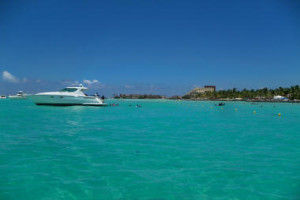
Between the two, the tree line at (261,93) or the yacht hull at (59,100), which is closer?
the yacht hull at (59,100)

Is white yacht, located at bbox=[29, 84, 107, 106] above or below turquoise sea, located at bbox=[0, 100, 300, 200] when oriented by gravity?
above

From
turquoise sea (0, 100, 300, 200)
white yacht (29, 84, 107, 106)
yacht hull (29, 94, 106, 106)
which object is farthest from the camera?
yacht hull (29, 94, 106, 106)

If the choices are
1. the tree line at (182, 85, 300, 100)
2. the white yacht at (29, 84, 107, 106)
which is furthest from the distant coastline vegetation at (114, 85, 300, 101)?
the white yacht at (29, 84, 107, 106)

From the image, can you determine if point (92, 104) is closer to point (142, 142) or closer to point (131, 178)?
point (142, 142)

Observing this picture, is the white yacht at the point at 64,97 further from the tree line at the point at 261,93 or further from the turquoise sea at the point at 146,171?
the tree line at the point at 261,93

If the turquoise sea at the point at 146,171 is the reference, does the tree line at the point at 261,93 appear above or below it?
above

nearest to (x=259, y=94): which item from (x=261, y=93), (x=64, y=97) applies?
(x=261, y=93)

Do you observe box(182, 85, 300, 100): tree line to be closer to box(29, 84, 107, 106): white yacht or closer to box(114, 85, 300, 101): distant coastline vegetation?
box(114, 85, 300, 101): distant coastline vegetation

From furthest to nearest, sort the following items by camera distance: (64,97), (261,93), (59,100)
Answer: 1. (261,93)
2. (59,100)
3. (64,97)

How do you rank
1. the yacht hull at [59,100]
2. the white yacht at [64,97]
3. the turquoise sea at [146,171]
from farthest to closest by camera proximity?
the yacht hull at [59,100]
the white yacht at [64,97]
the turquoise sea at [146,171]

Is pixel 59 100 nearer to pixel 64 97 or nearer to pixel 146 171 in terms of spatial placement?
Result: pixel 64 97

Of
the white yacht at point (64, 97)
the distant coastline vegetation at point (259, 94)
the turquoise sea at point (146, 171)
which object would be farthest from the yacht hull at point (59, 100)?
the distant coastline vegetation at point (259, 94)

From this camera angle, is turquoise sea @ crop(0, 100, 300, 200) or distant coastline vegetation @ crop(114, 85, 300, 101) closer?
turquoise sea @ crop(0, 100, 300, 200)

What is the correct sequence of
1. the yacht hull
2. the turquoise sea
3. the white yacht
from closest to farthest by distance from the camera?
the turquoise sea, the white yacht, the yacht hull
